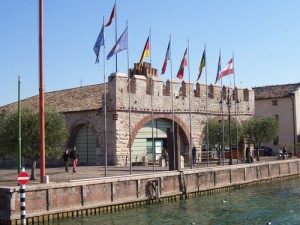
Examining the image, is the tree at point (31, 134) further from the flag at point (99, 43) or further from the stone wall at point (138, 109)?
the stone wall at point (138, 109)

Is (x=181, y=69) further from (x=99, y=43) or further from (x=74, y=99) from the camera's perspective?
(x=74, y=99)

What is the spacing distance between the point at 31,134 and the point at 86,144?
11.9 meters

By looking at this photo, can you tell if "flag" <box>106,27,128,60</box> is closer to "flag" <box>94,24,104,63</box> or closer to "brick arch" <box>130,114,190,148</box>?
"flag" <box>94,24,104,63</box>

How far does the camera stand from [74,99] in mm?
39938

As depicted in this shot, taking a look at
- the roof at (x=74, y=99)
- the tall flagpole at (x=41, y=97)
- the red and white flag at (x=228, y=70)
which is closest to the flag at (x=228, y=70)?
the red and white flag at (x=228, y=70)

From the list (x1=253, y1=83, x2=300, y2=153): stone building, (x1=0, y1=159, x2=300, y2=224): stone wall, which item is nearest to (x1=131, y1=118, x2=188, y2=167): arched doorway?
(x1=0, y1=159, x2=300, y2=224): stone wall

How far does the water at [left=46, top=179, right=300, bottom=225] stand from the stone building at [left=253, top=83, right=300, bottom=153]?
27878mm

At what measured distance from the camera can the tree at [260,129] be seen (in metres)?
39.8

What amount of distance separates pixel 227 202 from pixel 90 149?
13.9 metres

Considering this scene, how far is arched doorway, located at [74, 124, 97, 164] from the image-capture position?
35778mm

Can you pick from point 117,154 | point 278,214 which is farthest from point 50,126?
point 278,214

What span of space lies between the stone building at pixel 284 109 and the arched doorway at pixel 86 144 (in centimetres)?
2642

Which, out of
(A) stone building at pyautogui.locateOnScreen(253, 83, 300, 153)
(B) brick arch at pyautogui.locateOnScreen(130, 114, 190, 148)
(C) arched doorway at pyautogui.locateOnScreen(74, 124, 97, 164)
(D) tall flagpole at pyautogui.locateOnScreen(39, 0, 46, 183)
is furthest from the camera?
(A) stone building at pyautogui.locateOnScreen(253, 83, 300, 153)

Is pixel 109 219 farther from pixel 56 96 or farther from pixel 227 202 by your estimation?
pixel 56 96
